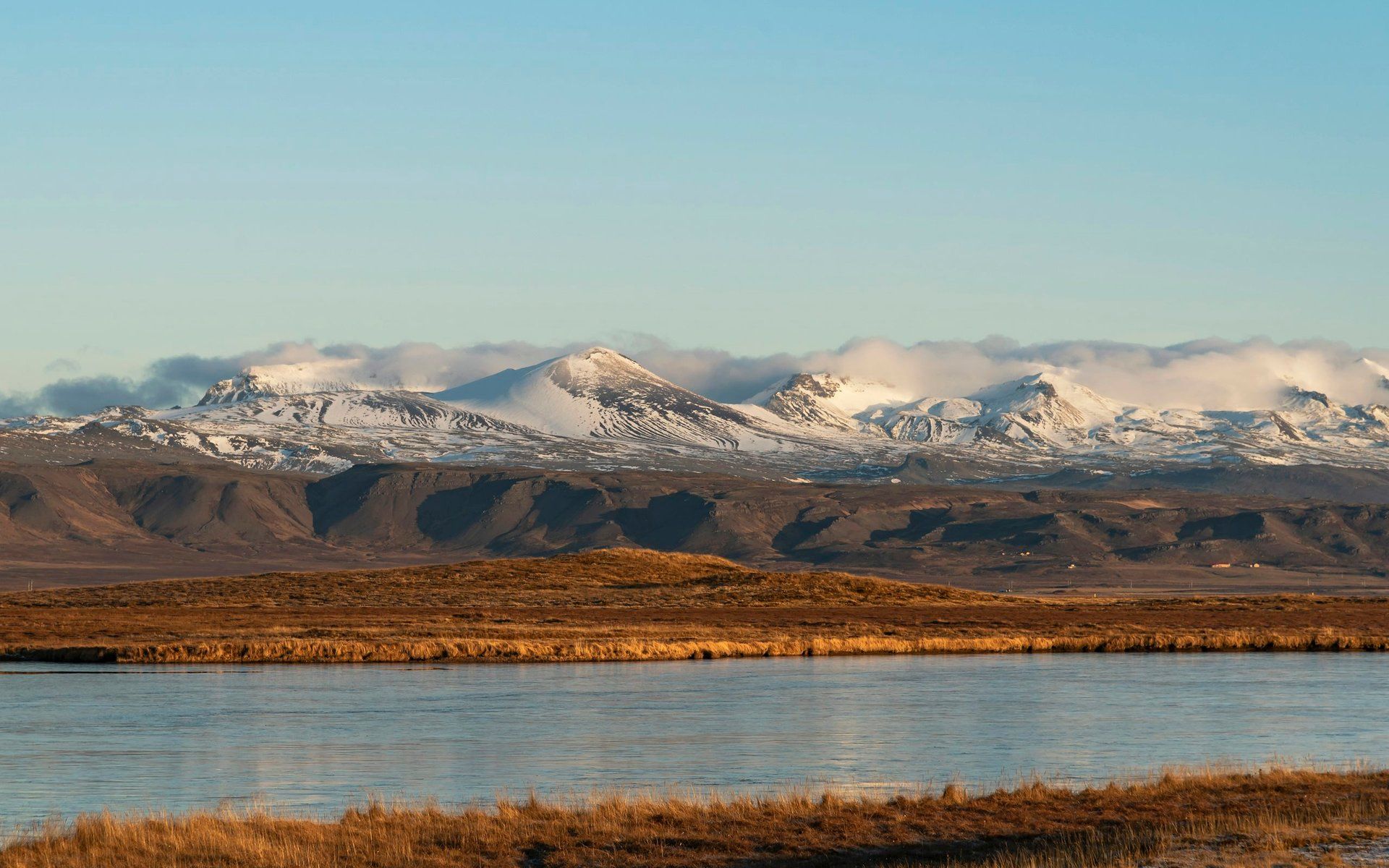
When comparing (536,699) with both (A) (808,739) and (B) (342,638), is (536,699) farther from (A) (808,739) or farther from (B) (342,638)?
(B) (342,638)

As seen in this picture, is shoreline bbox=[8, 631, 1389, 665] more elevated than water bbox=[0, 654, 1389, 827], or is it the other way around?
water bbox=[0, 654, 1389, 827]

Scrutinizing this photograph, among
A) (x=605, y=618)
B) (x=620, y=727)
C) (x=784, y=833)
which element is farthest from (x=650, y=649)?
(x=784, y=833)

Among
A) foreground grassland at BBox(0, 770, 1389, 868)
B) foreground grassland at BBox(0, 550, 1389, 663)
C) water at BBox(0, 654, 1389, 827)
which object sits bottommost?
foreground grassland at BBox(0, 550, 1389, 663)

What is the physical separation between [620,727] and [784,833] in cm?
1495

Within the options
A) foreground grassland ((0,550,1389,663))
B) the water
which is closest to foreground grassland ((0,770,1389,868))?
the water

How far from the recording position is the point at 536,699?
43.4 m

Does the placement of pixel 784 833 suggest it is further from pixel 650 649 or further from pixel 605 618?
pixel 605 618

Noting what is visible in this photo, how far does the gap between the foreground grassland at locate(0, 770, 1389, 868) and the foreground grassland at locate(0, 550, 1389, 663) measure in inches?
Answer: 1375

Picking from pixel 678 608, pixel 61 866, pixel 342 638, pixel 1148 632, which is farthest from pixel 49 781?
pixel 678 608

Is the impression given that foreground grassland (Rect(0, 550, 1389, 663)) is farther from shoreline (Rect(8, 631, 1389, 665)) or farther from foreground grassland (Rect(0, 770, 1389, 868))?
foreground grassland (Rect(0, 770, 1389, 868))

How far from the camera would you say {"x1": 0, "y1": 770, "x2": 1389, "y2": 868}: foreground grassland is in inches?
793

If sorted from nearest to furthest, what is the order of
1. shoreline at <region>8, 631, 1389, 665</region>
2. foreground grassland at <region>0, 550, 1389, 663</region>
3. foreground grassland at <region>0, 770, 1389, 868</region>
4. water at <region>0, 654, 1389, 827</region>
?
1. foreground grassland at <region>0, 770, 1389, 868</region>
2. water at <region>0, 654, 1389, 827</region>
3. shoreline at <region>8, 631, 1389, 665</region>
4. foreground grassland at <region>0, 550, 1389, 663</region>

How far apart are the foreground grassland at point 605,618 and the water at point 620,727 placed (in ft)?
18.2

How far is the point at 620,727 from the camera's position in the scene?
3675 cm
